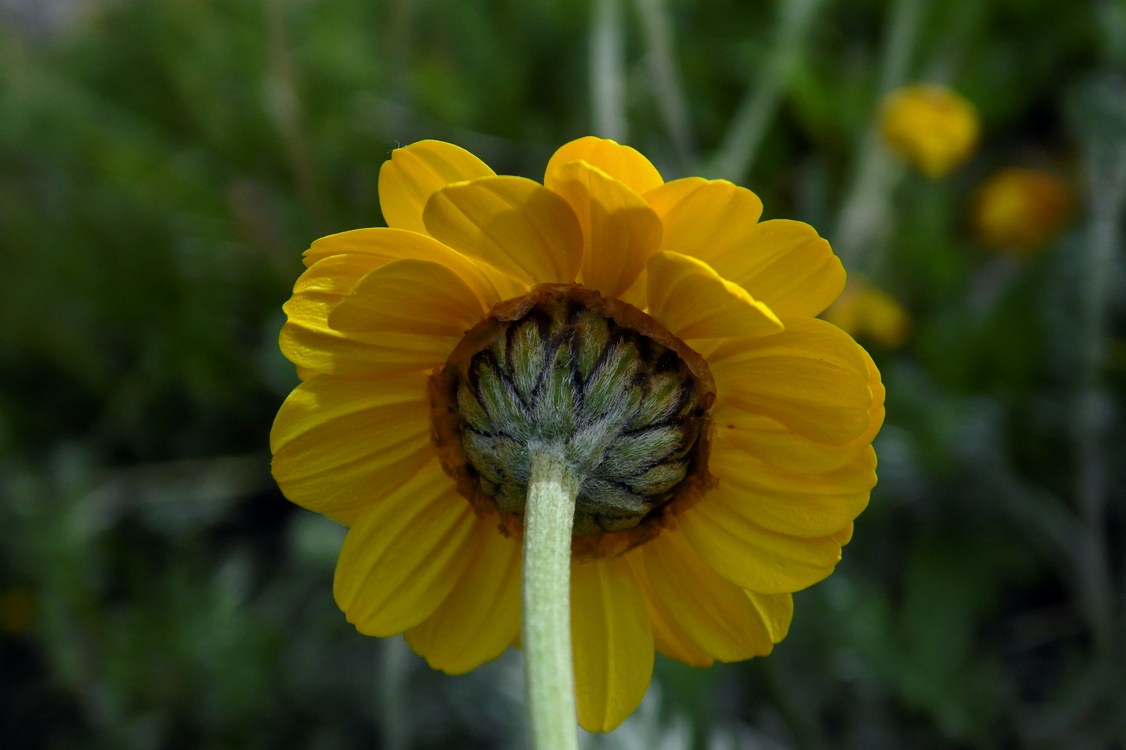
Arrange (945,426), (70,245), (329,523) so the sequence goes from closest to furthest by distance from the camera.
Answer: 1. (945,426)
2. (329,523)
3. (70,245)

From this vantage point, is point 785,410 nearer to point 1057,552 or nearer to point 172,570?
point 1057,552

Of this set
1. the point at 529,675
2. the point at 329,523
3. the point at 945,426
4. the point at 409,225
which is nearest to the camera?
the point at 529,675

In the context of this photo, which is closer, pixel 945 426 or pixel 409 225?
pixel 409 225

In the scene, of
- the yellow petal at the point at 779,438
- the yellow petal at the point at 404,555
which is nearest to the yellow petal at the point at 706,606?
the yellow petal at the point at 779,438

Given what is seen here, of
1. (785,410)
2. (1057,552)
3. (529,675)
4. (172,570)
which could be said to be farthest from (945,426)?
(172,570)

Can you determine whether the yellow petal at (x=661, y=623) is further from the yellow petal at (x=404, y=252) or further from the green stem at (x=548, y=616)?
the yellow petal at (x=404, y=252)

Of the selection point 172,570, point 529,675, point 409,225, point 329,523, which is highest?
point 409,225

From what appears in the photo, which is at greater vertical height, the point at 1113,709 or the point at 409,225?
the point at 409,225
